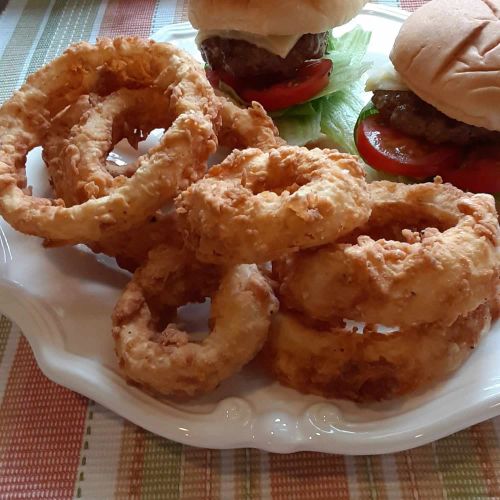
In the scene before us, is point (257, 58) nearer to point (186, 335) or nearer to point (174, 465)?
point (186, 335)

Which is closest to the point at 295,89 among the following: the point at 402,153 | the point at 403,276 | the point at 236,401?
the point at 402,153

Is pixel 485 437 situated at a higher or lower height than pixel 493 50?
lower

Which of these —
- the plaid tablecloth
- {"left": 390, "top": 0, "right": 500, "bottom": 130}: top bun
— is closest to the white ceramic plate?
the plaid tablecloth

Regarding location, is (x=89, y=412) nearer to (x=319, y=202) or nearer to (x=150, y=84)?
(x=319, y=202)

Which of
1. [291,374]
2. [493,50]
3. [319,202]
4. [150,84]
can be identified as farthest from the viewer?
[150,84]

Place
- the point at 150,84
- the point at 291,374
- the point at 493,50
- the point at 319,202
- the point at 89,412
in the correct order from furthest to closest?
1. the point at 150,84
2. the point at 493,50
3. the point at 89,412
4. the point at 291,374
5. the point at 319,202

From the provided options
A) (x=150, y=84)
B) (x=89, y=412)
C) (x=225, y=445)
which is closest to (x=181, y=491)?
(x=225, y=445)

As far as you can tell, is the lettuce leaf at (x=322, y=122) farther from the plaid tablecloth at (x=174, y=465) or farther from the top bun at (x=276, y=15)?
the plaid tablecloth at (x=174, y=465)

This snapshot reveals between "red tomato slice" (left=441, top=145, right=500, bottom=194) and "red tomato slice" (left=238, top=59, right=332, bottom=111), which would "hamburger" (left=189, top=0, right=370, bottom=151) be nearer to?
Result: "red tomato slice" (left=238, top=59, right=332, bottom=111)
